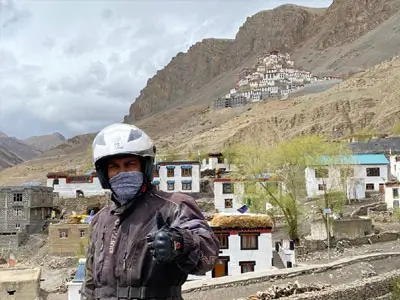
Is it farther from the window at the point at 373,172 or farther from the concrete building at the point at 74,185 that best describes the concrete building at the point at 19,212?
the window at the point at 373,172

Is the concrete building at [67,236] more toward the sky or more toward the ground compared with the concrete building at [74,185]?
more toward the ground

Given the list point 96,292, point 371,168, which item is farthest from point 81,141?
A: point 96,292

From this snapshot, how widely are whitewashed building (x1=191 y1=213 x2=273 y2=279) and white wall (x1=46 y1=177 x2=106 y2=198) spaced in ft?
106

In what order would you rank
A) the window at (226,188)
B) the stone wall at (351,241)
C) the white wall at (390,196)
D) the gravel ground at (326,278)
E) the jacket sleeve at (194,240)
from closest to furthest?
the jacket sleeve at (194,240) < the gravel ground at (326,278) < the stone wall at (351,241) < the white wall at (390,196) < the window at (226,188)

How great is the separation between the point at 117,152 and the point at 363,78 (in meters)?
113

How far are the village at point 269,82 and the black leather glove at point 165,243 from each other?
124 metres

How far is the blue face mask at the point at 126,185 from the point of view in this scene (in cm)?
330

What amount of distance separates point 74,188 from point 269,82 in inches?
3797

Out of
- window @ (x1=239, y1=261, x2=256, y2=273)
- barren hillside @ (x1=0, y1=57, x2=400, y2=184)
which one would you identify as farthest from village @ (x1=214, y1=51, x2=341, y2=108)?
window @ (x1=239, y1=261, x2=256, y2=273)

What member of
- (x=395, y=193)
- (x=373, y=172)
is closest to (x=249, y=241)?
(x=395, y=193)

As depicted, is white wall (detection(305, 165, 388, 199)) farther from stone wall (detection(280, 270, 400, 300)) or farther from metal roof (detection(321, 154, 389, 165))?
stone wall (detection(280, 270, 400, 300))

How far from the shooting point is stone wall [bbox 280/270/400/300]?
1281 centimetres

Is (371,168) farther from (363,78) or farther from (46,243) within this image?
(363,78)

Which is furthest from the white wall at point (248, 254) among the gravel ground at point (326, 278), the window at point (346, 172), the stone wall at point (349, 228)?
the window at point (346, 172)
